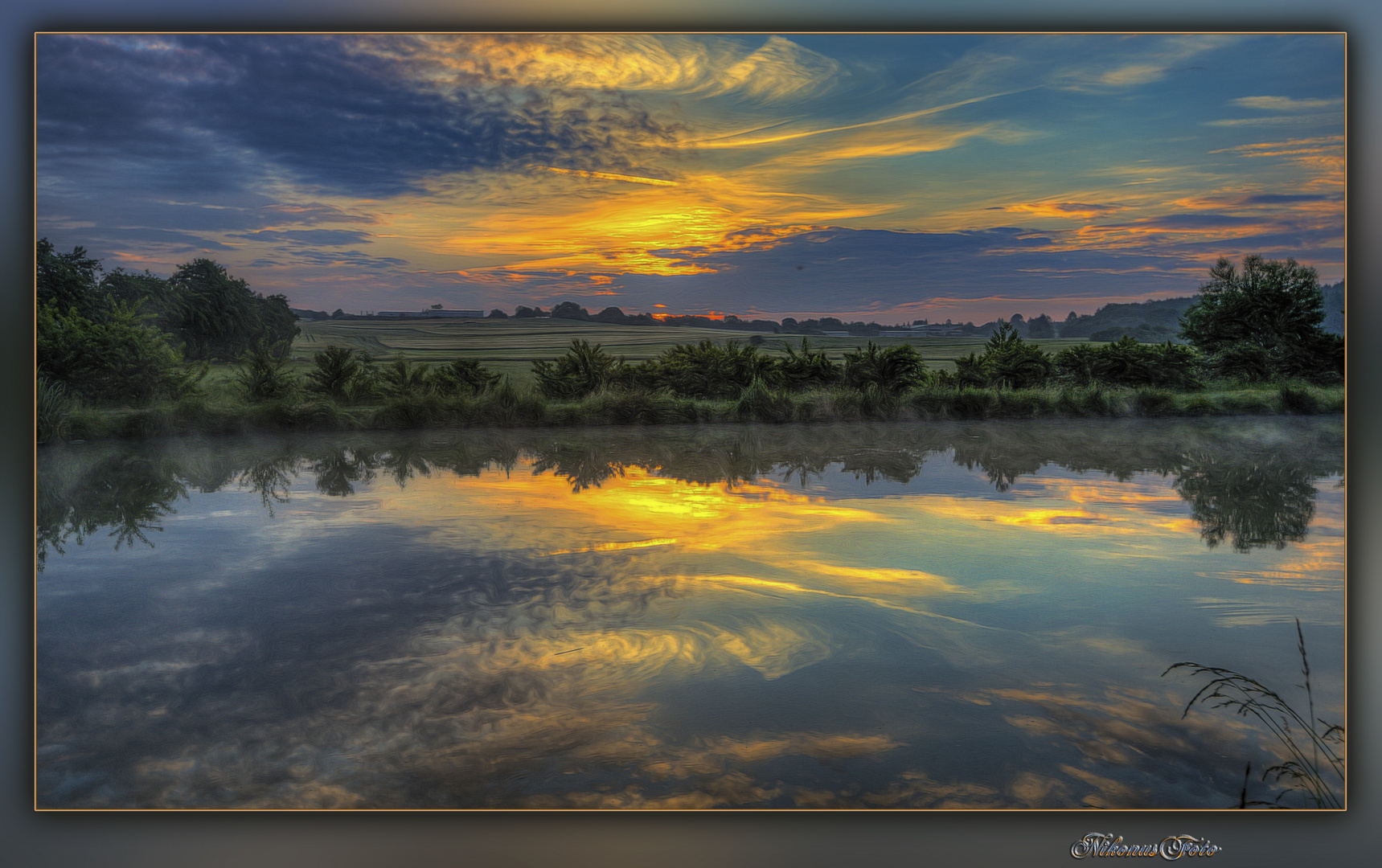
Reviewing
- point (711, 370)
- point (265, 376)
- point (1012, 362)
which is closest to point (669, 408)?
point (711, 370)

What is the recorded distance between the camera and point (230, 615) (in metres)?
2.42

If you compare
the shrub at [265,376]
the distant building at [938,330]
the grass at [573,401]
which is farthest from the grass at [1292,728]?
the shrub at [265,376]

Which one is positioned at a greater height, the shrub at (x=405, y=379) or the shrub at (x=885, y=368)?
the shrub at (x=885, y=368)

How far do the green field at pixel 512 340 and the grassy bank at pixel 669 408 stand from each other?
28 centimetres

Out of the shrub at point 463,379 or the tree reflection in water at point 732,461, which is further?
the shrub at point 463,379

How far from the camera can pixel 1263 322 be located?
10.1 ft

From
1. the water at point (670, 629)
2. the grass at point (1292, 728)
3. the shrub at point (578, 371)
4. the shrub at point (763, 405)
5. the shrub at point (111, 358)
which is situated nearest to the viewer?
the water at point (670, 629)

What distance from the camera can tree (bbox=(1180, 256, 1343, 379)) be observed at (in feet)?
8.87

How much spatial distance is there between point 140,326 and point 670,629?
116 inches

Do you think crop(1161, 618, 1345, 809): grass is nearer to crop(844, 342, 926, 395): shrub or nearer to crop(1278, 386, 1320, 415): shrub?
crop(1278, 386, 1320, 415): shrub

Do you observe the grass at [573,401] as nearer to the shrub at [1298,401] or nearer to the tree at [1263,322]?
the shrub at [1298,401]

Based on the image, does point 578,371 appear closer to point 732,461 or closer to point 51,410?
point 732,461

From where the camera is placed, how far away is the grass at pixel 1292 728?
2.11 m

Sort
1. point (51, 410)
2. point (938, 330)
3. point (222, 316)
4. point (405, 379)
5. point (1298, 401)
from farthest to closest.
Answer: point (938, 330) → point (405, 379) → point (222, 316) → point (1298, 401) → point (51, 410)
